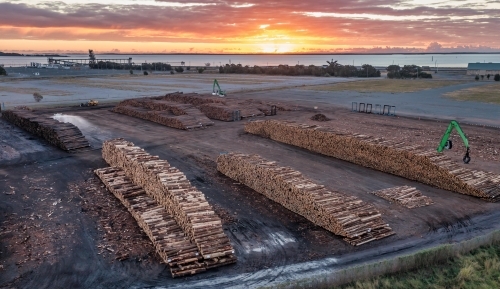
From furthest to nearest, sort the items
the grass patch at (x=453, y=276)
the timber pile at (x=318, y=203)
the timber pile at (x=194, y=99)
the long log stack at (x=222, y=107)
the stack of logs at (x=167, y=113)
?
the timber pile at (x=194, y=99) → the long log stack at (x=222, y=107) → the stack of logs at (x=167, y=113) → the timber pile at (x=318, y=203) → the grass patch at (x=453, y=276)

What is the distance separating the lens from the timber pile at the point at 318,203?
45.4ft

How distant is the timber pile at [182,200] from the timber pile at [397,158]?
10.2m

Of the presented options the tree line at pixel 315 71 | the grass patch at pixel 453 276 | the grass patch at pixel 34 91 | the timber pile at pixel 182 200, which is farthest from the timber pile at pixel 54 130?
the tree line at pixel 315 71

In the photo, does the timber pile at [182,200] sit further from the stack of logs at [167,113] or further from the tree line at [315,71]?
the tree line at [315,71]

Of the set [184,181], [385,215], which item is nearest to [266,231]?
[184,181]

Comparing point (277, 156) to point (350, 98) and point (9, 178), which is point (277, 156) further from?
point (350, 98)

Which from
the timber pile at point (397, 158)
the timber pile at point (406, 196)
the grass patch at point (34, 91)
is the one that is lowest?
the timber pile at point (406, 196)

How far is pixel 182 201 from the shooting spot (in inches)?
552

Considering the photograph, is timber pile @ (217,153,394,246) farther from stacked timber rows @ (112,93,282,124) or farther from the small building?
the small building

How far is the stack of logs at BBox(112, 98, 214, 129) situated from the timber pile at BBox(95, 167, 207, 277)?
15099 mm

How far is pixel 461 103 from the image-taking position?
149 ft

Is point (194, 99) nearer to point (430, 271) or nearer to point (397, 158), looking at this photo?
point (397, 158)

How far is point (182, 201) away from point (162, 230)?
3.97 feet

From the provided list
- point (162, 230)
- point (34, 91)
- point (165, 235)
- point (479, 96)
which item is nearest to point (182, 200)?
point (162, 230)
